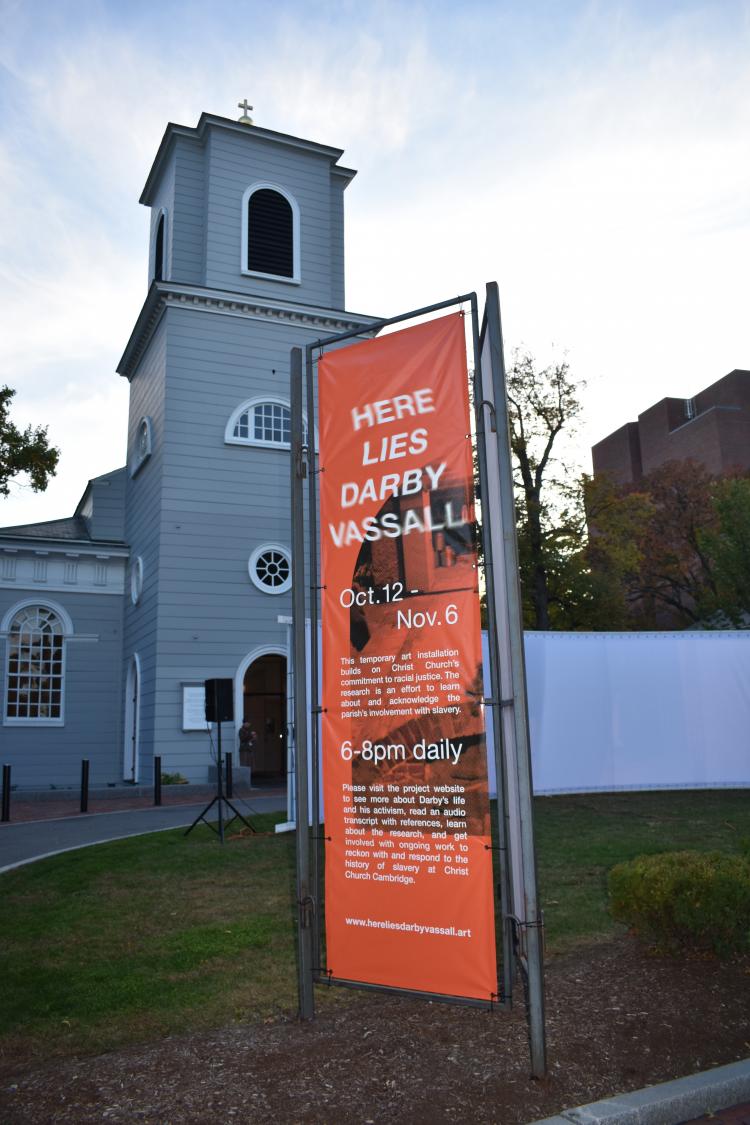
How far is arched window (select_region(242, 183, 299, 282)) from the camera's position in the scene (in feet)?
78.9

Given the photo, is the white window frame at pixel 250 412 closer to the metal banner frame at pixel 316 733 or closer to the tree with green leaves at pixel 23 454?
the tree with green leaves at pixel 23 454

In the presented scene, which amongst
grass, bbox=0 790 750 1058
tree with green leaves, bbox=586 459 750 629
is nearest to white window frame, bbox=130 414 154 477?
grass, bbox=0 790 750 1058

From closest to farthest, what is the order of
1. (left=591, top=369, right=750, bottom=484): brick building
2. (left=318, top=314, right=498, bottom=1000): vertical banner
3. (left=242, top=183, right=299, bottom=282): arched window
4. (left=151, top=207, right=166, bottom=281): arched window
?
(left=318, top=314, right=498, bottom=1000): vertical banner
(left=242, top=183, right=299, bottom=282): arched window
(left=151, top=207, right=166, bottom=281): arched window
(left=591, top=369, right=750, bottom=484): brick building

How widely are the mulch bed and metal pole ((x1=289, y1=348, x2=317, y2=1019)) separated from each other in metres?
0.28

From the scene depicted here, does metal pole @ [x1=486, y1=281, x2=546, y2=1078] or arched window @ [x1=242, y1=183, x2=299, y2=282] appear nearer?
metal pole @ [x1=486, y1=281, x2=546, y2=1078]

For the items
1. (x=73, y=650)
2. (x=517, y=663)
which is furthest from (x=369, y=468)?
(x=73, y=650)

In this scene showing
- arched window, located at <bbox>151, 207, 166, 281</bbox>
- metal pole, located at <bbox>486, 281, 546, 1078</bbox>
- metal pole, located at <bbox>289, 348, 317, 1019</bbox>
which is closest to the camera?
A: metal pole, located at <bbox>486, 281, 546, 1078</bbox>

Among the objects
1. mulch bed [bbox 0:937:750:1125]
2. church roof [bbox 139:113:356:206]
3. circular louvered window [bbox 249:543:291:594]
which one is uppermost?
church roof [bbox 139:113:356:206]

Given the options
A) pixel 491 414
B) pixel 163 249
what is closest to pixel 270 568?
pixel 163 249

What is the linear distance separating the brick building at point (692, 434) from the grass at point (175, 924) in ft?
121

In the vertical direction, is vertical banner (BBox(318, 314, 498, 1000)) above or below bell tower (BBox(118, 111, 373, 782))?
below

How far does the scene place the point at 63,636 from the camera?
23812 mm

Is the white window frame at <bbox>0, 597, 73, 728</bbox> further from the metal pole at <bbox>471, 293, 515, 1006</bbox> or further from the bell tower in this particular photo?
the metal pole at <bbox>471, 293, 515, 1006</bbox>

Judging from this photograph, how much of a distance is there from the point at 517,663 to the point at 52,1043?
117 inches
